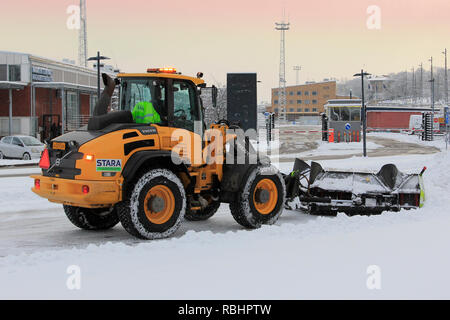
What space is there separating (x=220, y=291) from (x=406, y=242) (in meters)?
3.25

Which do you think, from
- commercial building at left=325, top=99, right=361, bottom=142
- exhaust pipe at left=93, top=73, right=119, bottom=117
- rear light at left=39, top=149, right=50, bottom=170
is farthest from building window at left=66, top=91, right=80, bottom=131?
exhaust pipe at left=93, top=73, right=119, bottom=117

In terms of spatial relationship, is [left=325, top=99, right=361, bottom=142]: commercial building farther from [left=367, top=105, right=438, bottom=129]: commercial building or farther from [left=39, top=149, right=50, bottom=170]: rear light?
[left=39, top=149, right=50, bottom=170]: rear light

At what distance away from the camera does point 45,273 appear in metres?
5.80

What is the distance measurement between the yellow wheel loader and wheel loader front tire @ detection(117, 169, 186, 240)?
0.6 inches

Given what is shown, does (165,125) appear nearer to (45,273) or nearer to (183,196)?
(183,196)

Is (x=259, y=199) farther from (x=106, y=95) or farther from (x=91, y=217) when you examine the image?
(x=106, y=95)

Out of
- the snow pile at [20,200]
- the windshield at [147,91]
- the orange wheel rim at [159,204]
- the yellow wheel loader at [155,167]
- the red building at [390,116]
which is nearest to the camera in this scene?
the yellow wheel loader at [155,167]

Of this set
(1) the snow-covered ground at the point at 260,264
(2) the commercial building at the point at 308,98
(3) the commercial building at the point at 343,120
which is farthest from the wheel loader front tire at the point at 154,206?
(2) the commercial building at the point at 308,98

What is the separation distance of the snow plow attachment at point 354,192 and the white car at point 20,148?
70.9ft

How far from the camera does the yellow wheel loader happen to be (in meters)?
7.53

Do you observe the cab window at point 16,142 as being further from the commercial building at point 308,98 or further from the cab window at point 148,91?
the commercial building at point 308,98

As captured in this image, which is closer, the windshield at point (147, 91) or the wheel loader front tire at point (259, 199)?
the windshield at point (147, 91)

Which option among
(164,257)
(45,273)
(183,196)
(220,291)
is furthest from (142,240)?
(220,291)

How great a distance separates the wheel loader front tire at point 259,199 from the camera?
881 centimetres
